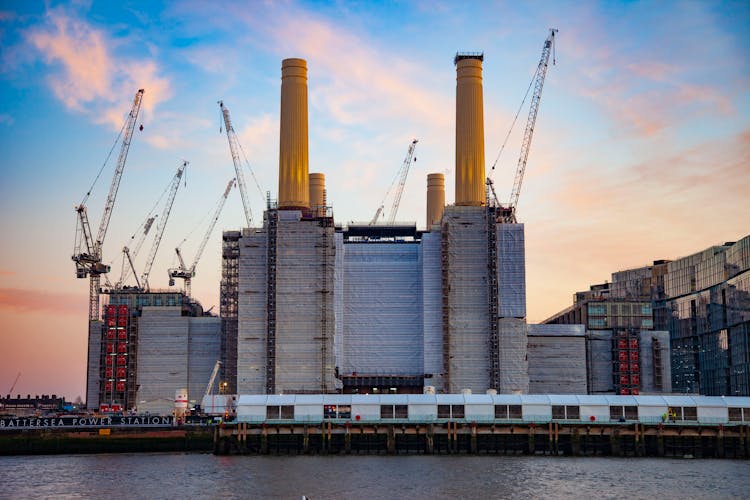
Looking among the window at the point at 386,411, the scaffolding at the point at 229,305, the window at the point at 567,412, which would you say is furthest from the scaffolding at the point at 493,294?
the window at the point at 386,411

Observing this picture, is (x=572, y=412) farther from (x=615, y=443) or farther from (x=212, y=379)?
(x=212, y=379)

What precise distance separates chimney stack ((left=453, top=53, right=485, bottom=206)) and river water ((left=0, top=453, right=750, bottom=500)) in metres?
67.9

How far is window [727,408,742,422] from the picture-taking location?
12619 centimetres

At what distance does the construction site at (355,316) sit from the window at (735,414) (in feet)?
153

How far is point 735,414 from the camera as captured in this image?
126 m

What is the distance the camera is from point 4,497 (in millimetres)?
89750

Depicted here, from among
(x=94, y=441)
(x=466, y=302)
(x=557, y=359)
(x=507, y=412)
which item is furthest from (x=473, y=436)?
(x=557, y=359)

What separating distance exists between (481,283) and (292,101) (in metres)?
42.3

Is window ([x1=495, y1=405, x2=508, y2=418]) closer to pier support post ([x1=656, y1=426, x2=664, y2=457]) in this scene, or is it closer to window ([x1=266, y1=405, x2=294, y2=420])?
pier support post ([x1=656, y1=426, x2=664, y2=457])

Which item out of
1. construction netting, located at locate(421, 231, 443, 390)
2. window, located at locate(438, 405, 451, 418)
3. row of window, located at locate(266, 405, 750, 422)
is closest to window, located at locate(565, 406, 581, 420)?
row of window, located at locate(266, 405, 750, 422)

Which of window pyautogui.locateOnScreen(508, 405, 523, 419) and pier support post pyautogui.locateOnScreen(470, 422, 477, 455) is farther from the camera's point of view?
window pyautogui.locateOnScreen(508, 405, 523, 419)

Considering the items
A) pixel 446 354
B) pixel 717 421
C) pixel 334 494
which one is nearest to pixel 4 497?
pixel 334 494

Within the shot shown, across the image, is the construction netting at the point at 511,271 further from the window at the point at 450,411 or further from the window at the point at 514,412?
the window at the point at 450,411

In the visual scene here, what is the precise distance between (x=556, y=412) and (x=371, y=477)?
3456 centimetres
